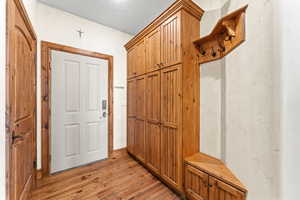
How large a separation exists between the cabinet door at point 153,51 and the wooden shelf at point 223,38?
1.84 ft

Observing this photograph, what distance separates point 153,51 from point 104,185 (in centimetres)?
218

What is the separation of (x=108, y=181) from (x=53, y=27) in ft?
8.85

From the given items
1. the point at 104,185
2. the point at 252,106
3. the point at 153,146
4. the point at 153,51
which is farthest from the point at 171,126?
the point at 104,185

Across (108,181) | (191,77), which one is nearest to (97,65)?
(191,77)

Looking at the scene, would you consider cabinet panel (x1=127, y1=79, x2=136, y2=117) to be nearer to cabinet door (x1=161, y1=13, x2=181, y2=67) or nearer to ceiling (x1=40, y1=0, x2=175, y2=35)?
cabinet door (x1=161, y1=13, x2=181, y2=67)

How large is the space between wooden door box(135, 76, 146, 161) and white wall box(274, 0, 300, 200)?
5.70ft

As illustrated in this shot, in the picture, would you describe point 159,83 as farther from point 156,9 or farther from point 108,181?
point 108,181

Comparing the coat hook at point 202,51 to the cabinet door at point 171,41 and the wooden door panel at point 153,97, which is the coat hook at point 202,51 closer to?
the cabinet door at point 171,41

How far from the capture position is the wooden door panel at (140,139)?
2.29 m

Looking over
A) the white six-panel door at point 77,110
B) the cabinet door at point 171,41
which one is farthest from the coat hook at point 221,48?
the white six-panel door at point 77,110

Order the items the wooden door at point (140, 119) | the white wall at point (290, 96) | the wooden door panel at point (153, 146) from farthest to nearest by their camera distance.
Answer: the wooden door at point (140, 119) < the wooden door panel at point (153, 146) < the white wall at point (290, 96)

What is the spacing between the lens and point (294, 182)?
0.85m

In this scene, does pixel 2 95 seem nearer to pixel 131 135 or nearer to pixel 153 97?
pixel 153 97

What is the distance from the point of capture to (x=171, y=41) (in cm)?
173
